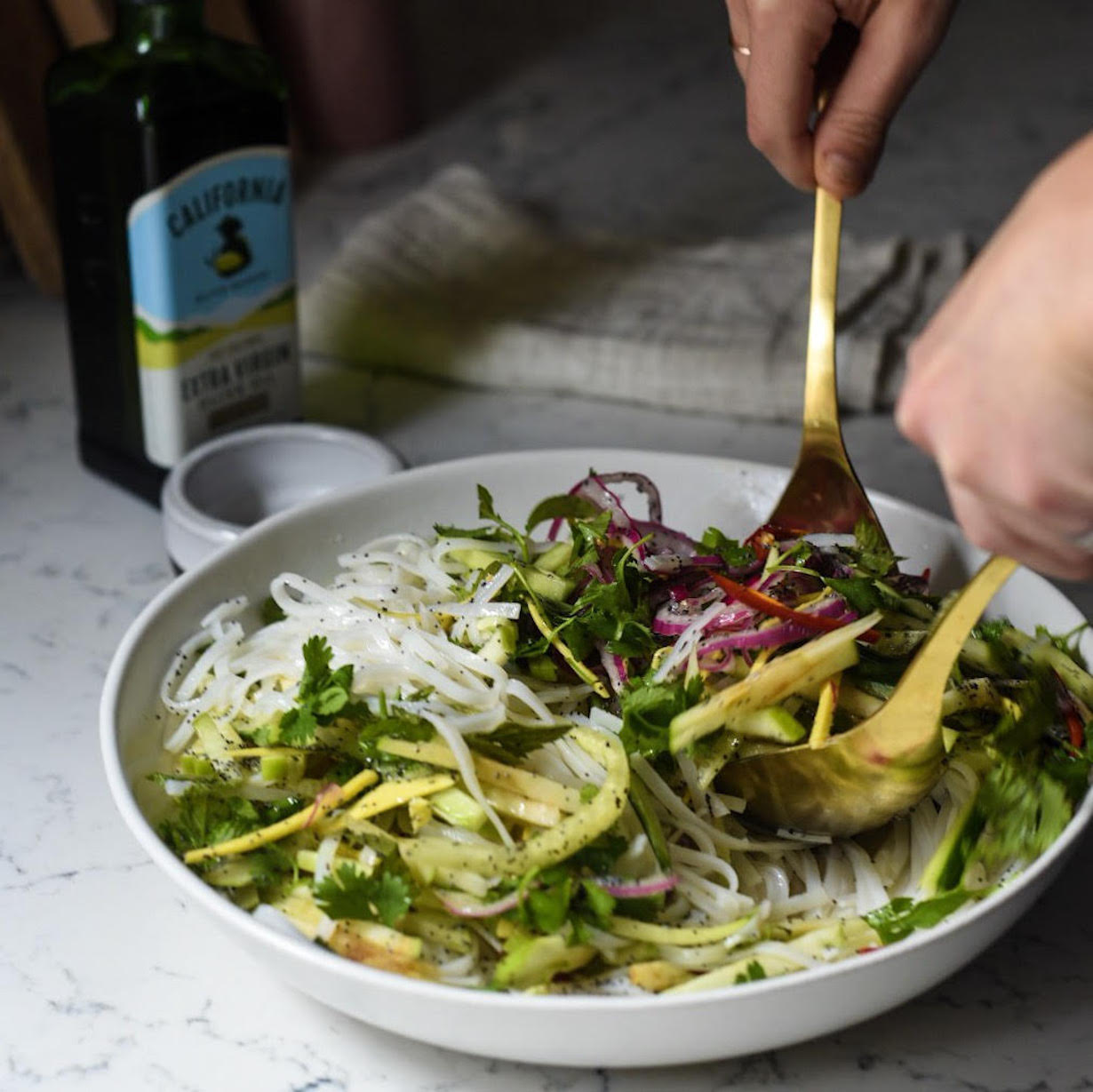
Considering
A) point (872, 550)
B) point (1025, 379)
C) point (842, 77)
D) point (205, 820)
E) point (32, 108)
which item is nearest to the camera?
point (1025, 379)

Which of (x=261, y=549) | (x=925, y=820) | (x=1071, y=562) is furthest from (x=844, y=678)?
(x=261, y=549)

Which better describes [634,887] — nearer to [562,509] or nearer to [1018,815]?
[1018,815]

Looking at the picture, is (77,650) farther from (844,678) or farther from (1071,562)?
(1071,562)

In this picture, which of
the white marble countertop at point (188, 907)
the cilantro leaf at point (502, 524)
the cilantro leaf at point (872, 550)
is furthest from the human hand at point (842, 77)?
the white marble countertop at point (188, 907)

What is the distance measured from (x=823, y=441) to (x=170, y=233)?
690mm

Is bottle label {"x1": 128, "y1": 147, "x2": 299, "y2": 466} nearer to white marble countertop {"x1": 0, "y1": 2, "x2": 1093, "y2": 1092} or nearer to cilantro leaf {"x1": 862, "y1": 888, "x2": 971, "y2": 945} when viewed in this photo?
white marble countertop {"x1": 0, "y1": 2, "x2": 1093, "y2": 1092}

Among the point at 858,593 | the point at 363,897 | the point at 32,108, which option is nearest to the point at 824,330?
the point at 858,593

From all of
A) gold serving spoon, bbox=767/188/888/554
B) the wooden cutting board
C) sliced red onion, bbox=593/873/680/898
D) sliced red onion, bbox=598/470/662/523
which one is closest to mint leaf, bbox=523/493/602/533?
sliced red onion, bbox=598/470/662/523

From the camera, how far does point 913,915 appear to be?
948 mm

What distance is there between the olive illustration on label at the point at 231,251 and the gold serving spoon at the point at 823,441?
2.04 ft

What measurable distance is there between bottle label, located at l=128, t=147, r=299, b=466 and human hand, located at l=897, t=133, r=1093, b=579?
0.92m

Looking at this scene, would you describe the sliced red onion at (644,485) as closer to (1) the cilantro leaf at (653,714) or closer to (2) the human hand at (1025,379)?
(1) the cilantro leaf at (653,714)

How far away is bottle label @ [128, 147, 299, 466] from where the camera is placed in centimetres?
154

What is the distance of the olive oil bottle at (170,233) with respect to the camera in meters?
1.50
